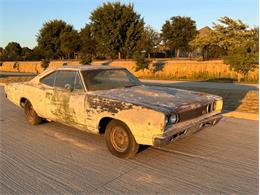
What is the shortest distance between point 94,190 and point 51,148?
1.72 m

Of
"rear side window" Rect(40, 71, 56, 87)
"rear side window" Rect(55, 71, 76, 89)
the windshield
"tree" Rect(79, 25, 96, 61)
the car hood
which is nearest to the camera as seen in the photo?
the car hood

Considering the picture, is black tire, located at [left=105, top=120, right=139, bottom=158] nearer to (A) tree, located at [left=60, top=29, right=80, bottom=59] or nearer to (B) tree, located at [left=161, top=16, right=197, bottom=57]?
(B) tree, located at [left=161, top=16, right=197, bottom=57]

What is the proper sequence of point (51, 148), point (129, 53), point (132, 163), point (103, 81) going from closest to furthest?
point (132, 163) → point (51, 148) → point (103, 81) → point (129, 53)

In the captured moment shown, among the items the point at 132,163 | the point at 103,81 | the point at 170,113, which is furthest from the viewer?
the point at 103,81

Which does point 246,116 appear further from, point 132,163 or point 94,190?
point 94,190

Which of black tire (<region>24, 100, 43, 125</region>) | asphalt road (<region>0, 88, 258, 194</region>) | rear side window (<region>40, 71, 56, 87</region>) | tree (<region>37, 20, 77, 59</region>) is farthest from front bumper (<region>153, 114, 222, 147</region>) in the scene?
tree (<region>37, 20, 77, 59</region>)

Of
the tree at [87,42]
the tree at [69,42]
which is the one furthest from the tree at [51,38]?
the tree at [87,42]

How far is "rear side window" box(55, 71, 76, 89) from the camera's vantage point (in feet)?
16.7

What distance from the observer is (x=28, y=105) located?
6199mm

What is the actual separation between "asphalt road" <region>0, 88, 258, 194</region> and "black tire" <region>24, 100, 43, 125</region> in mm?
545

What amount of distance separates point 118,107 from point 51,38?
57606 mm

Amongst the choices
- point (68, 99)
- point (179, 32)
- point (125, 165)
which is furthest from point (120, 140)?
point (179, 32)

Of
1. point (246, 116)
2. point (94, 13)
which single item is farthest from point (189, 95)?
point (94, 13)

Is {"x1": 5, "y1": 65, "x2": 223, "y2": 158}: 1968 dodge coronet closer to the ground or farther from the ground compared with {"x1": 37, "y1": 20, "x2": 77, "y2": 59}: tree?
closer to the ground
